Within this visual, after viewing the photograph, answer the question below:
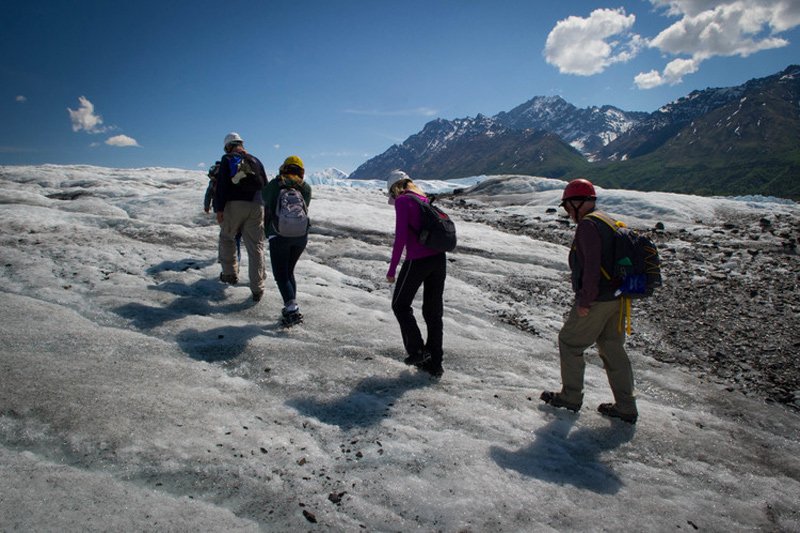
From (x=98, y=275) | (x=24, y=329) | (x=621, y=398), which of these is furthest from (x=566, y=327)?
(x=98, y=275)

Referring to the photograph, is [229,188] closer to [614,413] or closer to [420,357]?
[420,357]

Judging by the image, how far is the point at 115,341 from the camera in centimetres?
694

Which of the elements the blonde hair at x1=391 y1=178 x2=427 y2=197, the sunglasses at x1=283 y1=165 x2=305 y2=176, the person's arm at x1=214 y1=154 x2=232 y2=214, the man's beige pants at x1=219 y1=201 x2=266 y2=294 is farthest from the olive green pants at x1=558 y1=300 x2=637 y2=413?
the person's arm at x1=214 y1=154 x2=232 y2=214

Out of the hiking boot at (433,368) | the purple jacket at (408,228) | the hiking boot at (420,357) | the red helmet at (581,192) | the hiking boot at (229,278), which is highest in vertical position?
the red helmet at (581,192)

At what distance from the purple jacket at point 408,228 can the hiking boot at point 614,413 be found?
338 cm

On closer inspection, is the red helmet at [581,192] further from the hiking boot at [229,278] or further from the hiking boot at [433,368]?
the hiking boot at [229,278]

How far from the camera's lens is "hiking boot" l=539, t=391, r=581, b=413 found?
6.27m

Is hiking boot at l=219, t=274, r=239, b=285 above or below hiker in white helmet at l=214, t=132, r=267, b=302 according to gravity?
below

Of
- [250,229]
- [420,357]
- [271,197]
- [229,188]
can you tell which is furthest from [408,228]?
[229,188]

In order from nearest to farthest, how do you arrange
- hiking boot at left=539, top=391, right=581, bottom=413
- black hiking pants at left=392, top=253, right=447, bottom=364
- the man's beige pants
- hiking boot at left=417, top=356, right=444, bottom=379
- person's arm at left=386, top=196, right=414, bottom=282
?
hiking boot at left=539, top=391, right=581, bottom=413 → person's arm at left=386, top=196, right=414, bottom=282 → black hiking pants at left=392, top=253, right=447, bottom=364 → hiking boot at left=417, top=356, right=444, bottom=379 → the man's beige pants

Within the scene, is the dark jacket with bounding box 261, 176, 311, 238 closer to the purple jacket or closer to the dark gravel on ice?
the purple jacket

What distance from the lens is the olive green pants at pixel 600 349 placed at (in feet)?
19.1

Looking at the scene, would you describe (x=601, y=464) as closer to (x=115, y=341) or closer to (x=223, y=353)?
(x=223, y=353)

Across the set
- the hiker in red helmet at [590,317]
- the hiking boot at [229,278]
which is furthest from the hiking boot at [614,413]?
the hiking boot at [229,278]
